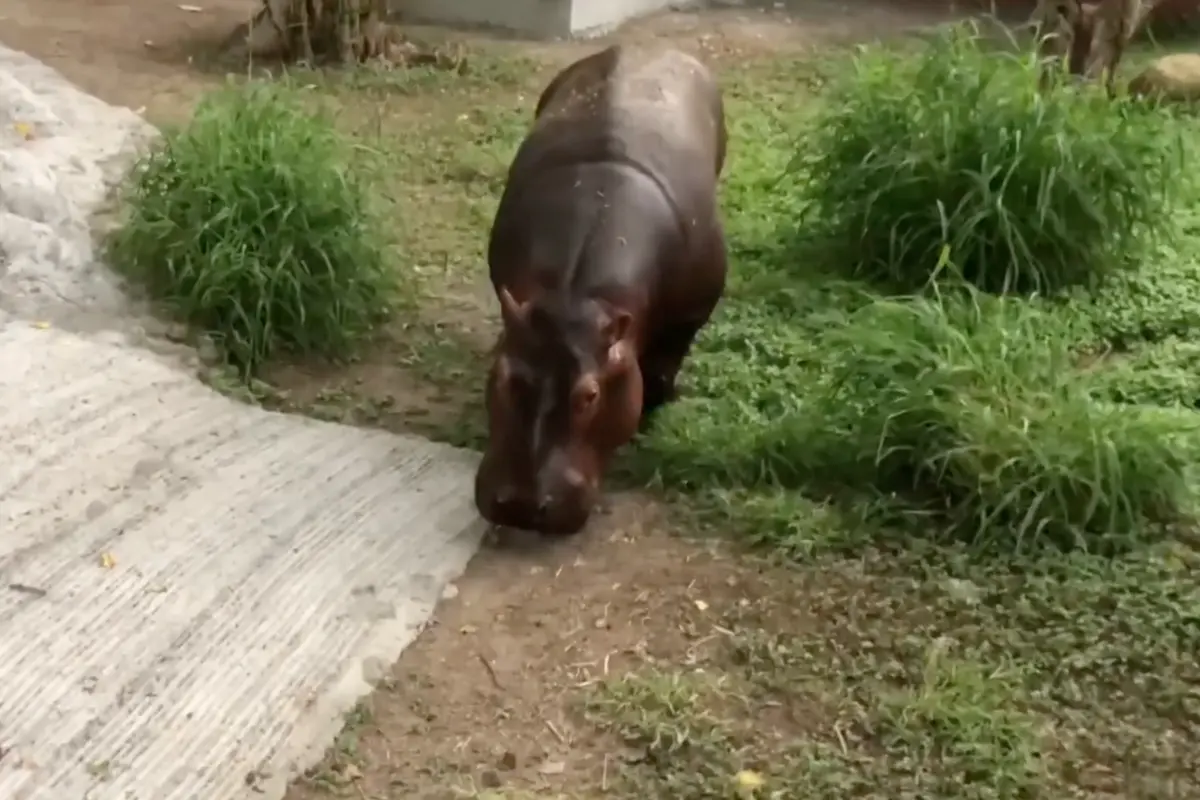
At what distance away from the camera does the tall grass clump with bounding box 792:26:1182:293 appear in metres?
3.81

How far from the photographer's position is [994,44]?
6.26 meters

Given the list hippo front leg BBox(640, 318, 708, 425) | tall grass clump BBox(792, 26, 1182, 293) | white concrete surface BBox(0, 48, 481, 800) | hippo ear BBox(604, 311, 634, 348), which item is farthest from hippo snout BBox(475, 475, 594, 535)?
tall grass clump BBox(792, 26, 1182, 293)

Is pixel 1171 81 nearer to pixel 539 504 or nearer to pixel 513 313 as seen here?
pixel 513 313

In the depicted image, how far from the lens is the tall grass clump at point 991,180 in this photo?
381 centimetres

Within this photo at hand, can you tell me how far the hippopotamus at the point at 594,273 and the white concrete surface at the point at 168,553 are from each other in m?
0.26

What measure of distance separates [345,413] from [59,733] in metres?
1.26

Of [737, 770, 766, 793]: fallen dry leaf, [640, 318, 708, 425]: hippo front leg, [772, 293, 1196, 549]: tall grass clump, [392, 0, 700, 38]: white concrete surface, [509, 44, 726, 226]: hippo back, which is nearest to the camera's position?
[737, 770, 766, 793]: fallen dry leaf

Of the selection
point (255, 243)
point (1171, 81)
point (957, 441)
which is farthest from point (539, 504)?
point (1171, 81)

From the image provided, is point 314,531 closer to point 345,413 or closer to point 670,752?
point 345,413

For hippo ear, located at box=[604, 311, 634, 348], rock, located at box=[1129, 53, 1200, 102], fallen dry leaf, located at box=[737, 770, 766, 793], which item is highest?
rock, located at box=[1129, 53, 1200, 102]

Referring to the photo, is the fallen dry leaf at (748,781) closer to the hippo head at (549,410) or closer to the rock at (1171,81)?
the hippo head at (549,410)

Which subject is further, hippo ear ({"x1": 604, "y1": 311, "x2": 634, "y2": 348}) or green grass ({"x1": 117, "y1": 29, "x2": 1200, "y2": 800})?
hippo ear ({"x1": 604, "y1": 311, "x2": 634, "y2": 348})

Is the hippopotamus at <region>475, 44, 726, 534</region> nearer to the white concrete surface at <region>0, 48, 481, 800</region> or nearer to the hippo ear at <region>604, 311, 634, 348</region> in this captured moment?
the hippo ear at <region>604, 311, 634, 348</region>

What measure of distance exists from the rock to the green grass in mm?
1243
